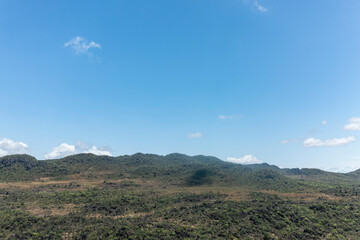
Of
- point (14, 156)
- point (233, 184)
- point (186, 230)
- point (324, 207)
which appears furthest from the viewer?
point (14, 156)

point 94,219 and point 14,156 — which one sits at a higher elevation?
point 14,156

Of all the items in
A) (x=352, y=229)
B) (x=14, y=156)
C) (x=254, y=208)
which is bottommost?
(x=352, y=229)

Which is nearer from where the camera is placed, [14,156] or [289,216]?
[289,216]

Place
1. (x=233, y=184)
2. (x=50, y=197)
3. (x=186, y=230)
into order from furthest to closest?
1. (x=233, y=184)
2. (x=50, y=197)
3. (x=186, y=230)

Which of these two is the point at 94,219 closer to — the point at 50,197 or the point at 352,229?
the point at 50,197

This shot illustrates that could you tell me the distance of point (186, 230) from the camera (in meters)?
51.0

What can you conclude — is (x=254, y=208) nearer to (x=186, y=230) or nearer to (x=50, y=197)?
(x=186, y=230)

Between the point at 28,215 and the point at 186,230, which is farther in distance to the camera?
the point at 28,215

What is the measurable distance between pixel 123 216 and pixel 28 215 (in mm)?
29945

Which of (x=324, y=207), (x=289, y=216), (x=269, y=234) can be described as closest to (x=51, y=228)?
(x=269, y=234)

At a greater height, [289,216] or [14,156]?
[14,156]

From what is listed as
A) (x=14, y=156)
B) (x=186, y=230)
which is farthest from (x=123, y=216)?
(x=14, y=156)

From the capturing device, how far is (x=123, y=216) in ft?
216

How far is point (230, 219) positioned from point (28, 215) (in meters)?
66.2
